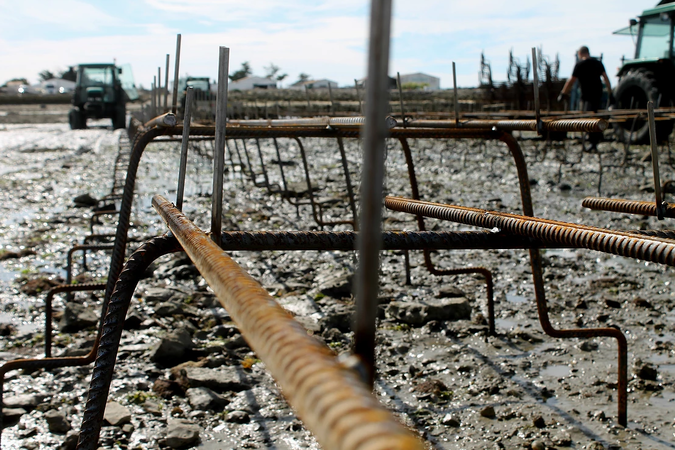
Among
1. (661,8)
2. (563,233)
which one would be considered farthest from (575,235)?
(661,8)

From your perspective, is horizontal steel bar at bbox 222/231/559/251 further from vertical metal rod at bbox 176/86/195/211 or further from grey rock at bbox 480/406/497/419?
grey rock at bbox 480/406/497/419

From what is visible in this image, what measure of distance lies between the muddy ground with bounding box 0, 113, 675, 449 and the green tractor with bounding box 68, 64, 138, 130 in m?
17.7

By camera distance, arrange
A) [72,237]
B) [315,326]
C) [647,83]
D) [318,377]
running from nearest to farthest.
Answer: [318,377] → [315,326] → [72,237] → [647,83]

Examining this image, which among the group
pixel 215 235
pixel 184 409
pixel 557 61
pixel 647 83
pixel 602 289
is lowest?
pixel 184 409

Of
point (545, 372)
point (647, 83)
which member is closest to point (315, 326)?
point (545, 372)

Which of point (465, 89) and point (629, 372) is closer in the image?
point (629, 372)

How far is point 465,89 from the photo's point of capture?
41.6m

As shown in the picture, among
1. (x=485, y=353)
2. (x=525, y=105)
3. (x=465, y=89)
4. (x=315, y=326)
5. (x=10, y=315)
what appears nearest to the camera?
(x=485, y=353)

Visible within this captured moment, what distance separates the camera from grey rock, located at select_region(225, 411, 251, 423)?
3.10 m

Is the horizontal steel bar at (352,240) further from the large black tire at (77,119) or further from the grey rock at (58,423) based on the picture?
the large black tire at (77,119)

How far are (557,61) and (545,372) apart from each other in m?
19.2

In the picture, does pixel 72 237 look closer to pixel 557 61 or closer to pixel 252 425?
pixel 252 425

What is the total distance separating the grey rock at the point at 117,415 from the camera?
301cm

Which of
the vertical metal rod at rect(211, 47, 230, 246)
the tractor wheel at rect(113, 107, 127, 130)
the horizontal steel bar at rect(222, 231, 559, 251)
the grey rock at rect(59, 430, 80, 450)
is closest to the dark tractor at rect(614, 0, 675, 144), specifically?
the horizontal steel bar at rect(222, 231, 559, 251)
